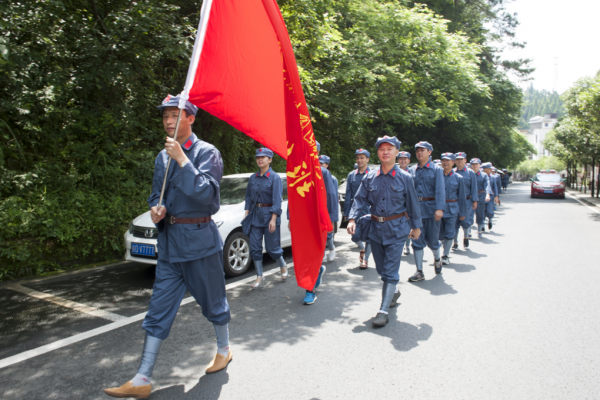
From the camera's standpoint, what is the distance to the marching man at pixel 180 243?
10.1 ft

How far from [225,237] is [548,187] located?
27573 mm

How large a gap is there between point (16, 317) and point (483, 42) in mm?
28944

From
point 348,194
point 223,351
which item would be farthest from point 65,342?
point 348,194

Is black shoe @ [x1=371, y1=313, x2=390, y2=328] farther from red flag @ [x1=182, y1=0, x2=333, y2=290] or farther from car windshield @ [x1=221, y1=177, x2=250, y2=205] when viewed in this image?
car windshield @ [x1=221, y1=177, x2=250, y2=205]

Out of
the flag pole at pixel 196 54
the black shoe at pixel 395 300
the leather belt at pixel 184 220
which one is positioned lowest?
the black shoe at pixel 395 300

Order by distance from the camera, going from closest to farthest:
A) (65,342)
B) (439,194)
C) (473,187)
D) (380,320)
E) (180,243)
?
(180,243) < (65,342) < (380,320) < (439,194) < (473,187)

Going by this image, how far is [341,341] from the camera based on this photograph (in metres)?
4.20

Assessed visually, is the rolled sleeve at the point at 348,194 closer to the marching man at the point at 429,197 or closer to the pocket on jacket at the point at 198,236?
the marching man at the point at 429,197

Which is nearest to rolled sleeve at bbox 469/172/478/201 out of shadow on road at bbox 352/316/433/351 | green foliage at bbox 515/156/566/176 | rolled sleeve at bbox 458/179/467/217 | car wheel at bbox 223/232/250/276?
rolled sleeve at bbox 458/179/467/217

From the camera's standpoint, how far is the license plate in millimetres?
6254

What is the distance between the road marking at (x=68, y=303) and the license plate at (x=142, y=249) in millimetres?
1120

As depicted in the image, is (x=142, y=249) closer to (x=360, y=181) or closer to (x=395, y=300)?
(x=395, y=300)

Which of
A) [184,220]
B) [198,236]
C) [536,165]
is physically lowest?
[198,236]

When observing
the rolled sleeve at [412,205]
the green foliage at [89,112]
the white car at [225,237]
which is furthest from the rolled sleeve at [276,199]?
the green foliage at [89,112]
